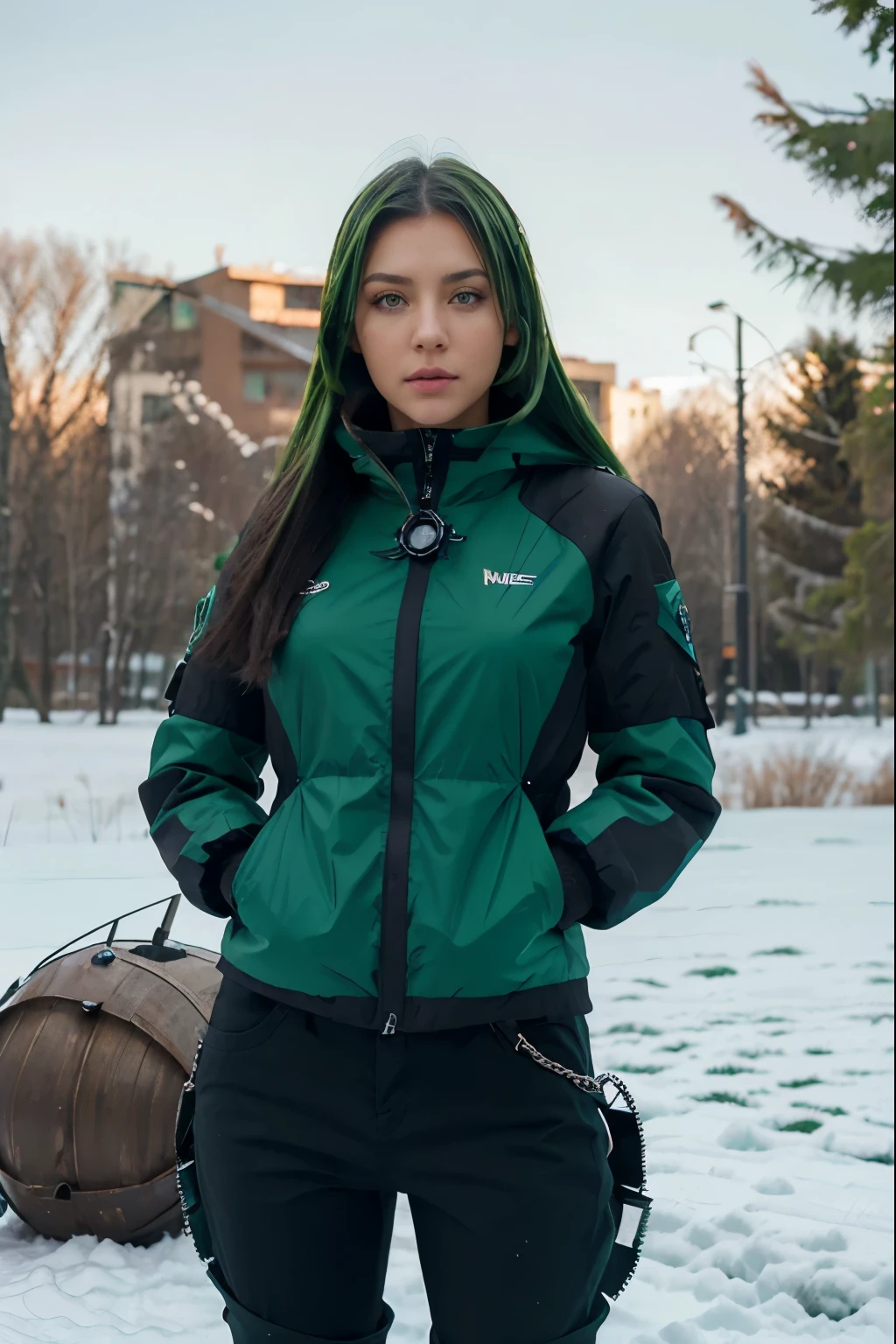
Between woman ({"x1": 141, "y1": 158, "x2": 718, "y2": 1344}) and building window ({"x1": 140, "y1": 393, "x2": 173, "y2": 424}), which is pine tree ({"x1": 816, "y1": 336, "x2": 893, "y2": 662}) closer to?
building window ({"x1": 140, "y1": 393, "x2": 173, "y2": 424})

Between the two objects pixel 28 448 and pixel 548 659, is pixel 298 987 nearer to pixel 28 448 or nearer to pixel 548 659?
pixel 548 659

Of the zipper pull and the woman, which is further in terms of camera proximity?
the zipper pull

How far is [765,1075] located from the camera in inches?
163

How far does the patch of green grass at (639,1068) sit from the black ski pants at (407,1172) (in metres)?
2.78

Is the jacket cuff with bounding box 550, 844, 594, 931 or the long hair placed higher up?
the long hair

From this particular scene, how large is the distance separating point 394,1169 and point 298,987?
7.8 inches

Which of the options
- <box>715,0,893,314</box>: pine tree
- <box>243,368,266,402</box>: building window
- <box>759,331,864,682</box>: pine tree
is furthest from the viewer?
<box>759,331,864,682</box>: pine tree

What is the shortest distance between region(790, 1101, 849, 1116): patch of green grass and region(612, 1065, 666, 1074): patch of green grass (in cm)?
42

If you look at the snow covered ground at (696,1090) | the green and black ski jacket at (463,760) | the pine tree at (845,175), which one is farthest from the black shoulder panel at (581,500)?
the pine tree at (845,175)

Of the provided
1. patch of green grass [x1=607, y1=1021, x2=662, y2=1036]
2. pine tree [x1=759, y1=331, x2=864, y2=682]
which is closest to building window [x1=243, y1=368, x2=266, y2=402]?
pine tree [x1=759, y1=331, x2=864, y2=682]

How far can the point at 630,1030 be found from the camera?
14.8ft

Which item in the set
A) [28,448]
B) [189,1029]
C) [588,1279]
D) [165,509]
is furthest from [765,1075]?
[165,509]

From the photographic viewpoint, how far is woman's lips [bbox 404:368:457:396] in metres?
1.42

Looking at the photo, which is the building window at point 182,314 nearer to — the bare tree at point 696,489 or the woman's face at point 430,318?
the bare tree at point 696,489
